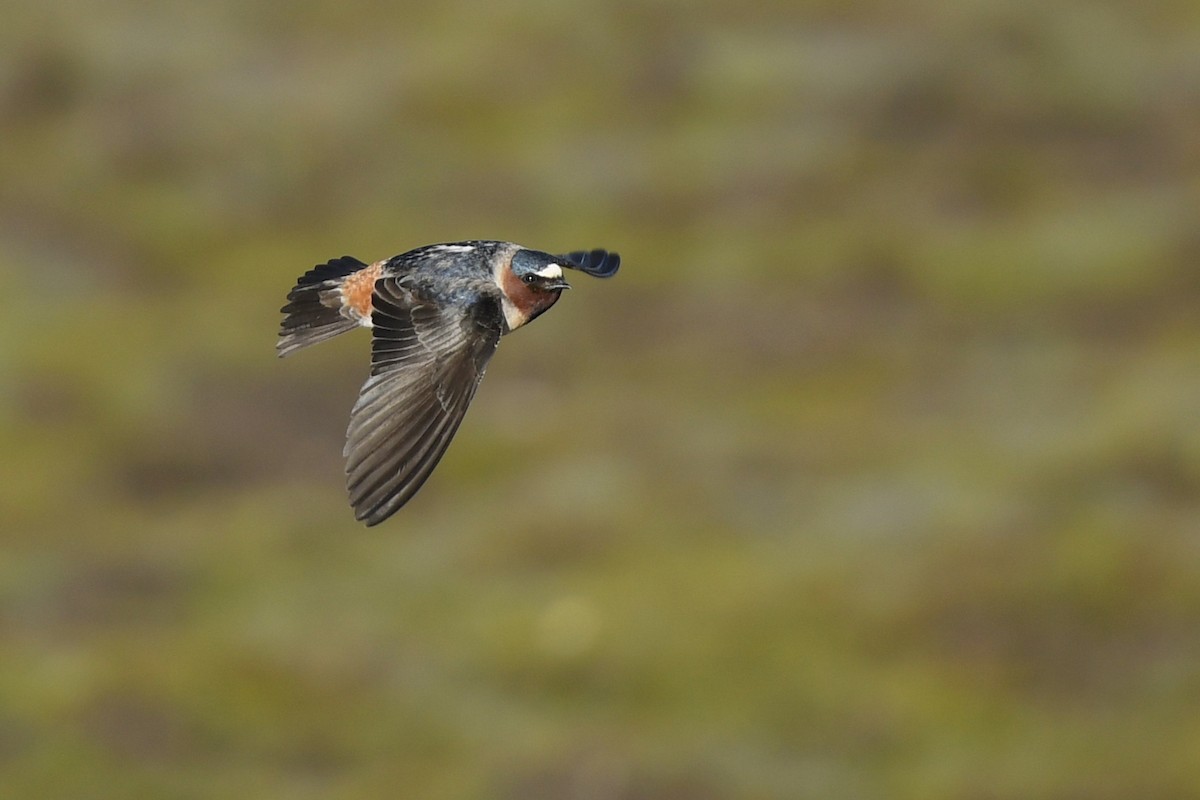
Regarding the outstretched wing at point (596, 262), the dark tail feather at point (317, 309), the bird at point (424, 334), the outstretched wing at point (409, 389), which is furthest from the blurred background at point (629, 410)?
the outstretched wing at point (409, 389)

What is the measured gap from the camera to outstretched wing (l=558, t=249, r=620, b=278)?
9.68m

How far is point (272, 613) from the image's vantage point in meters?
39.8

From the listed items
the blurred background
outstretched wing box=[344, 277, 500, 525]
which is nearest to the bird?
outstretched wing box=[344, 277, 500, 525]

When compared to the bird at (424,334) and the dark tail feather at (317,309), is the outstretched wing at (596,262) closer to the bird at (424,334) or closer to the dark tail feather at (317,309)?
the bird at (424,334)

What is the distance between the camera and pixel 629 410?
158 ft

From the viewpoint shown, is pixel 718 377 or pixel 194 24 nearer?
pixel 718 377

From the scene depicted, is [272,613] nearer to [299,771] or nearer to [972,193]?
[299,771]

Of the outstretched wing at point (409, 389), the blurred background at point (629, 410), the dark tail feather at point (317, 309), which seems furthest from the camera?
the blurred background at point (629, 410)

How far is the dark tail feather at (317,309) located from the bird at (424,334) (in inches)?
0.6

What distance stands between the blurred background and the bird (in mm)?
24729

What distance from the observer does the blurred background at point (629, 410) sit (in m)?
36.1

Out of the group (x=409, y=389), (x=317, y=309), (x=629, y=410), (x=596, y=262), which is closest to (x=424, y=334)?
(x=409, y=389)

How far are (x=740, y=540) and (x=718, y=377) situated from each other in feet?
29.9

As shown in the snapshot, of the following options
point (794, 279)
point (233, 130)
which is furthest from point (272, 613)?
point (233, 130)
